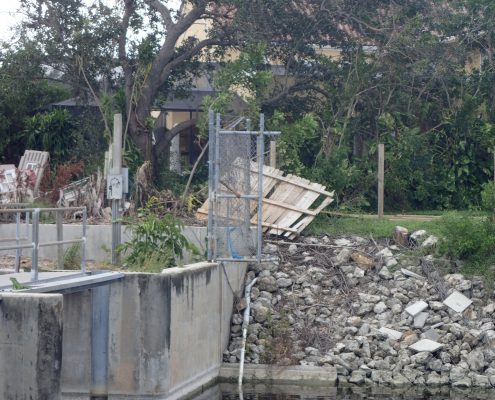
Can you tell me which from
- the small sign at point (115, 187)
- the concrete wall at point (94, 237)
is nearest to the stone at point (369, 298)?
the concrete wall at point (94, 237)

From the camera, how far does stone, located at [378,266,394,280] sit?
18969 millimetres

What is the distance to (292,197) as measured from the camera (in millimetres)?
20500

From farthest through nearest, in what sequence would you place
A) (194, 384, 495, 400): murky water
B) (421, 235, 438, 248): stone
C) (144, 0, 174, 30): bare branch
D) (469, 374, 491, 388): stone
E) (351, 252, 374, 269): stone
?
(144, 0, 174, 30): bare branch → (421, 235, 438, 248): stone → (351, 252, 374, 269): stone → (469, 374, 491, 388): stone → (194, 384, 495, 400): murky water

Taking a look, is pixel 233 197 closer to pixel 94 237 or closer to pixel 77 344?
pixel 77 344

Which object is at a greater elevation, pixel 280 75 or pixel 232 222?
pixel 280 75

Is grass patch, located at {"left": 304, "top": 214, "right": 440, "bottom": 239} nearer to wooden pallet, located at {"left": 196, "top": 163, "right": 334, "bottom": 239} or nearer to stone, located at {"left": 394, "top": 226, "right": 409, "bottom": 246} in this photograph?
stone, located at {"left": 394, "top": 226, "right": 409, "bottom": 246}

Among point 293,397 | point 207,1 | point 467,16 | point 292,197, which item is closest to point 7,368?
point 293,397

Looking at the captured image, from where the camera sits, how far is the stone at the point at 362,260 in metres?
19.4

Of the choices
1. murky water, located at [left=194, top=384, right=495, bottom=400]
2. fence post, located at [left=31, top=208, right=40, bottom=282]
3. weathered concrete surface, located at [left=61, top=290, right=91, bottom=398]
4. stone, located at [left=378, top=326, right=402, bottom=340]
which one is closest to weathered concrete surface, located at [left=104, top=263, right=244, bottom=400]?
weathered concrete surface, located at [left=61, top=290, right=91, bottom=398]

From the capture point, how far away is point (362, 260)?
1942 cm

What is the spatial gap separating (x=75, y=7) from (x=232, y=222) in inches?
410

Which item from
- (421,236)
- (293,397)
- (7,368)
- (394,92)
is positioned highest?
(394,92)

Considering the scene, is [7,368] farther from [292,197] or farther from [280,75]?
[280,75]

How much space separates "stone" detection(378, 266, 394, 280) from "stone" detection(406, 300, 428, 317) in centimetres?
96
